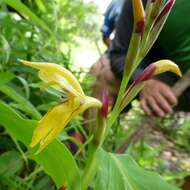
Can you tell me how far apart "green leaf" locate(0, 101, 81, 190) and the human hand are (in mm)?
824

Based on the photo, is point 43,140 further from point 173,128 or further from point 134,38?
point 173,128

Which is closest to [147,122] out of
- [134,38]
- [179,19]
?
[179,19]

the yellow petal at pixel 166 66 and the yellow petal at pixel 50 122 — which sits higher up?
the yellow petal at pixel 50 122

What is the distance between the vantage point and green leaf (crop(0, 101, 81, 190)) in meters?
0.49

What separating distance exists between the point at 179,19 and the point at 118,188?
101cm

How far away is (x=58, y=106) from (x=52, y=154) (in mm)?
102

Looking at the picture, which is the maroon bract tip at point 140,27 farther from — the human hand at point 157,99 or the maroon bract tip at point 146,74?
the human hand at point 157,99

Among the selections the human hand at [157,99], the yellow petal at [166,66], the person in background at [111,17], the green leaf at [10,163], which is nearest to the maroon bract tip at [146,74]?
the yellow petal at [166,66]

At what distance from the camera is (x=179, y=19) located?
143 cm

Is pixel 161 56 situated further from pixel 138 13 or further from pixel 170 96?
pixel 138 13

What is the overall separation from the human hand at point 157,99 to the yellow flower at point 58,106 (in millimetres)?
881

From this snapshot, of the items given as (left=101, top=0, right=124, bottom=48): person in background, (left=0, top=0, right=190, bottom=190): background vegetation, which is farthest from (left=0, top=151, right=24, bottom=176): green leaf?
(left=101, top=0, right=124, bottom=48): person in background

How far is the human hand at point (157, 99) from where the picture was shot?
132 cm

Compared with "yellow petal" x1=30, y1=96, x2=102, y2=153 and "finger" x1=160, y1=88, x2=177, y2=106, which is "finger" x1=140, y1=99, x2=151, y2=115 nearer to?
"finger" x1=160, y1=88, x2=177, y2=106
